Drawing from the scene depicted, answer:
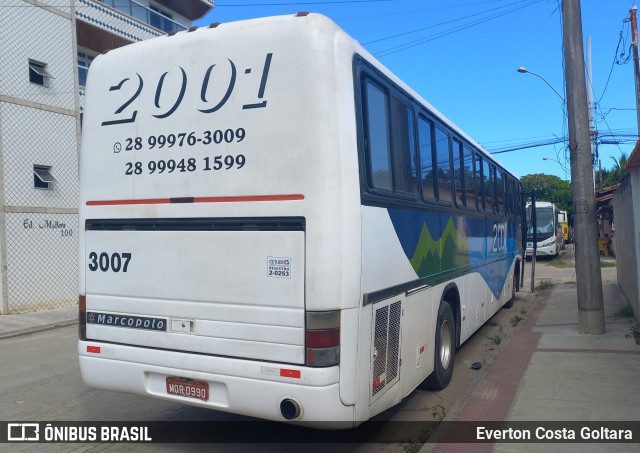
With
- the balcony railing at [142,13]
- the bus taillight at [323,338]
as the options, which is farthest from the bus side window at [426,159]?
the balcony railing at [142,13]

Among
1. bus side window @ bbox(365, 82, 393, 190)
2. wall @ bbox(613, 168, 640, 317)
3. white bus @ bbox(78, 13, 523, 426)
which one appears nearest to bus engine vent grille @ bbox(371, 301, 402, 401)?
white bus @ bbox(78, 13, 523, 426)

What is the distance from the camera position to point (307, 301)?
4270 millimetres

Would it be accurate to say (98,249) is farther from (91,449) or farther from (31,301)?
(31,301)

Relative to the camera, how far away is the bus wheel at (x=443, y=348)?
6723 millimetres

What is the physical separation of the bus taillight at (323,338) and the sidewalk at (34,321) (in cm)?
1022

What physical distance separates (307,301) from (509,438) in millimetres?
2369

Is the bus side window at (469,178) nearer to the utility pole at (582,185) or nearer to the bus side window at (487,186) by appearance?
the bus side window at (487,186)

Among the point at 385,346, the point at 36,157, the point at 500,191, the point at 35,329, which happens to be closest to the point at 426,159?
the point at 385,346

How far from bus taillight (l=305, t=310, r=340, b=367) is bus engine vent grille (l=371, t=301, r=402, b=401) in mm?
551

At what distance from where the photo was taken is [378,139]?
16.5 ft

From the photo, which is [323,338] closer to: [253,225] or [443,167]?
[253,225]

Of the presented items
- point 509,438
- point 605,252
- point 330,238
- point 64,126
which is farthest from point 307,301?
point 605,252

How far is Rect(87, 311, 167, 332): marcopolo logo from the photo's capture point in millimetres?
4918

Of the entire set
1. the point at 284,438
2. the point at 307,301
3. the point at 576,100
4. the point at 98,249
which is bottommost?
the point at 284,438
